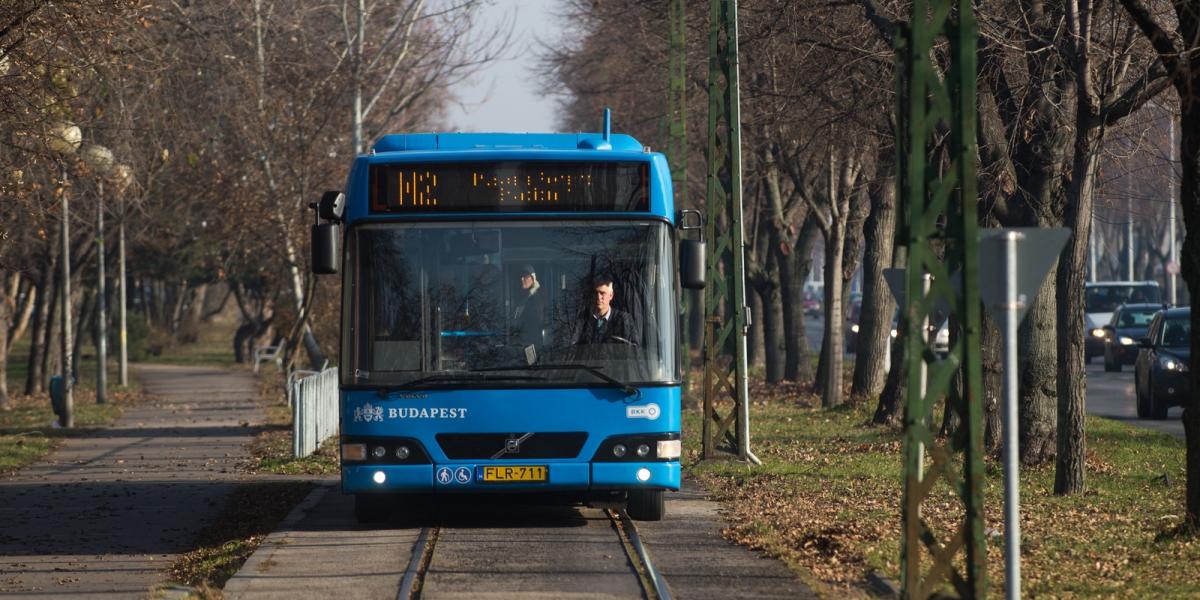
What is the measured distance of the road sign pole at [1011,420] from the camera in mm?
8037

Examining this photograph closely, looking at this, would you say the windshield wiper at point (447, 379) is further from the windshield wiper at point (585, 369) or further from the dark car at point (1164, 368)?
the dark car at point (1164, 368)

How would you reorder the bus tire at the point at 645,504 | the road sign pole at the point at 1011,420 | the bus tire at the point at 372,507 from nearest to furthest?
1. the road sign pole at the point at 1011,420
2. the bus tire at the point at 372,507
3. the bus tire at the point at 645,504

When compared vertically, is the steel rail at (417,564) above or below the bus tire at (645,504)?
below

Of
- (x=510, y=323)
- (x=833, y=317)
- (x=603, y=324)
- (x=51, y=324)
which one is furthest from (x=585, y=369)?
(x=51, y=324)

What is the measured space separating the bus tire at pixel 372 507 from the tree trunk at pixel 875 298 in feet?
46.1

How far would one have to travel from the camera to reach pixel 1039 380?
17.3m

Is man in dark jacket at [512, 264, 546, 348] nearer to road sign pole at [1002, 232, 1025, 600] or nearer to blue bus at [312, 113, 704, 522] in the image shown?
blue bus at [312, 113, 704, 522]

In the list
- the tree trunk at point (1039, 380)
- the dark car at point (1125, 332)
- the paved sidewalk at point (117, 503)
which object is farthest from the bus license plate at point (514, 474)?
the dark car at point (1125, 332)

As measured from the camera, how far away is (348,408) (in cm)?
1261

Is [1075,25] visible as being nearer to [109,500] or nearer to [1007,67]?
[1007,67]

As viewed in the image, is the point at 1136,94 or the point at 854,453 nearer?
the point at 1136,94

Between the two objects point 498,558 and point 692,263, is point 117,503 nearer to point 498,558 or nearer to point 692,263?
point 498,558

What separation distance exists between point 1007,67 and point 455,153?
28.5 feet

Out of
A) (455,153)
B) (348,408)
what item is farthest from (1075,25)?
(348,408)
